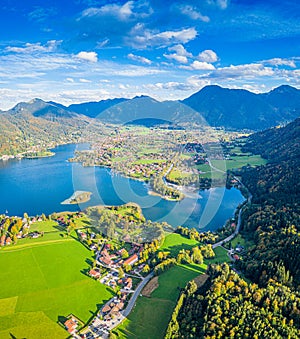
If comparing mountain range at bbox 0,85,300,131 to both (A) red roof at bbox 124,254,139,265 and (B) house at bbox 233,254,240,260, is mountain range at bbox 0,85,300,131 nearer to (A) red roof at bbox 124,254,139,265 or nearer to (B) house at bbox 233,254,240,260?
(B) house at bbox 233,254,240,260

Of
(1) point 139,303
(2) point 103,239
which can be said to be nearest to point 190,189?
(2) point 103,239

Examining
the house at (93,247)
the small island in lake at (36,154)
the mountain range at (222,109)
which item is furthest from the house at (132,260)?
the mountain range at (222,109)

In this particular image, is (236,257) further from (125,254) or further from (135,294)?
(135,294)

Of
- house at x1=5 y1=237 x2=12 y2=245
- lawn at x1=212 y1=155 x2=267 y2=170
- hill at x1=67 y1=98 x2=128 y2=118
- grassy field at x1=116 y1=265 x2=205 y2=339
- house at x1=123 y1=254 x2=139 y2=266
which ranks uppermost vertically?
hill at x1=67 y1=98 x2=128 y2=118

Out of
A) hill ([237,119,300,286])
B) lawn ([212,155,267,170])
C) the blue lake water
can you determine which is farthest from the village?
lawn ([212,155,267,170])

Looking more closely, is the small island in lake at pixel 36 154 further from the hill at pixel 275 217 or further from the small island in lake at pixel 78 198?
the hill at pixel 275 217

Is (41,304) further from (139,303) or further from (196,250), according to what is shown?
(196,250)
